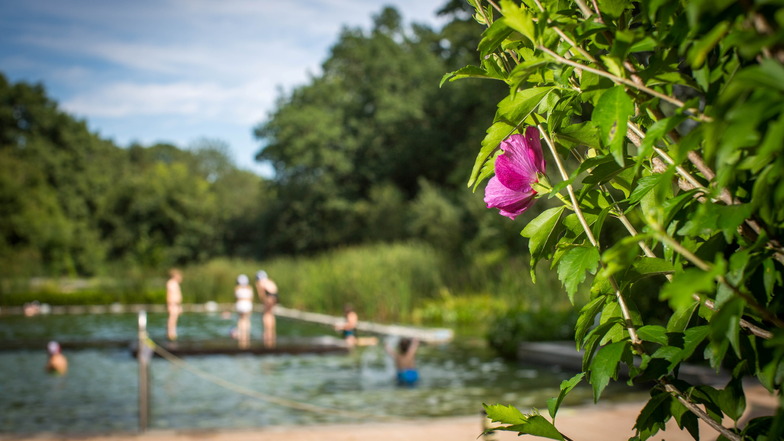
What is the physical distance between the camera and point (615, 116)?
0.82 meters

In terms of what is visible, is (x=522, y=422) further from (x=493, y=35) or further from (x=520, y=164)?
(x=493, y=35)

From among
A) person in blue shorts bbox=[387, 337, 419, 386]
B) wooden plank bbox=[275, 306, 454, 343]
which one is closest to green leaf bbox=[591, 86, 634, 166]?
Result: person in blue shorts bbox=[387, 337, 419, 386]

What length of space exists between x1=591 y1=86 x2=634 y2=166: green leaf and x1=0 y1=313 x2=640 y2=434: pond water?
4774 millimetres

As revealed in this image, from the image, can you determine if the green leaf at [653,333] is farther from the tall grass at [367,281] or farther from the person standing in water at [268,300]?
the tall grass at [367,281]

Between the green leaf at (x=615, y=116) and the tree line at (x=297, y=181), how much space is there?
29.6m

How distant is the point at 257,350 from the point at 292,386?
11.6 feet

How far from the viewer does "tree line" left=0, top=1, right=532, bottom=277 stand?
3653 cm

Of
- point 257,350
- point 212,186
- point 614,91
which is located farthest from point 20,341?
point 212,186

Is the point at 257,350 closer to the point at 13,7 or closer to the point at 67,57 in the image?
the point at 13,7

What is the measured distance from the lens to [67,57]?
67.4 metres

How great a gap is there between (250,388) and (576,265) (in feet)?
31.6

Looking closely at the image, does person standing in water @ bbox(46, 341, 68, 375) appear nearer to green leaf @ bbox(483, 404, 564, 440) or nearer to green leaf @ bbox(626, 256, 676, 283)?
green leaf @ bbox(483, 404, 564, 440)

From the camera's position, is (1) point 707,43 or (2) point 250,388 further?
(2) point 250,388

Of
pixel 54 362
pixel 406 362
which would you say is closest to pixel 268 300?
pixel 54 362
